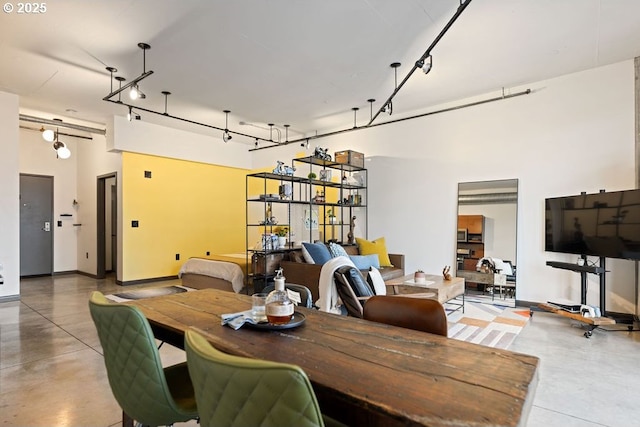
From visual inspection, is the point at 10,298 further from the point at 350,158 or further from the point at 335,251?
the point at 350,158

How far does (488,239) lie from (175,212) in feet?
19.7

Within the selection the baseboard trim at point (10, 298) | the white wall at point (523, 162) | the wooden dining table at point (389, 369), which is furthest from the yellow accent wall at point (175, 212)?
the wooden dining table at point (389, 369)

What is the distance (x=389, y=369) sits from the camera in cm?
104

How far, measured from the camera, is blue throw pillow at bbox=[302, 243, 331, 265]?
4.76m

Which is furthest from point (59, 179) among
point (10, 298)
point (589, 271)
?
point (589, 271)

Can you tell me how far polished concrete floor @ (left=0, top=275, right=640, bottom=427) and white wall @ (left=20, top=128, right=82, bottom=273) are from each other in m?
3.61

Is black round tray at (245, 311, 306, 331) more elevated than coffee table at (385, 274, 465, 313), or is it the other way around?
black round tray at (245, 311, 306, 331)

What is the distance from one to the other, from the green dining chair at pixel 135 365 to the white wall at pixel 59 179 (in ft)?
26.0

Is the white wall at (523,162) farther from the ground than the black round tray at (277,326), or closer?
farther from the ground

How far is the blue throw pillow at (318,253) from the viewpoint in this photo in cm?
476

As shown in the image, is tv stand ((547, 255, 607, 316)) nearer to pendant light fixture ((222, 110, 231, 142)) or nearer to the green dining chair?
the green dining chair

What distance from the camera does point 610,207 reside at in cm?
380

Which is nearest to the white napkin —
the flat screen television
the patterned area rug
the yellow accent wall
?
the patterned area rug

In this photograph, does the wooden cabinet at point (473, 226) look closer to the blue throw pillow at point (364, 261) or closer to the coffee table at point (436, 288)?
the coffee table at point (436, 288)
